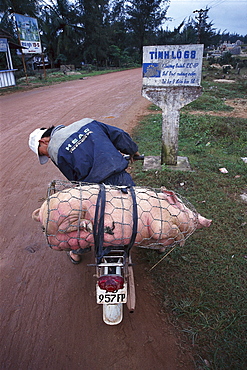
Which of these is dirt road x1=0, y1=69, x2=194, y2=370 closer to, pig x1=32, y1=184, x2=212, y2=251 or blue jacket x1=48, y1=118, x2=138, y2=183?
pig x1=32, y1=184, x2=212, y2=251

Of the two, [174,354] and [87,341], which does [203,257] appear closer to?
[174,354]

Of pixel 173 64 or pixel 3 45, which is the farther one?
pixel 3 45

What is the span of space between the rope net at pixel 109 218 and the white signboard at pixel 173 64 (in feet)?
9.94

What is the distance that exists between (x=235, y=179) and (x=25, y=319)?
361 cm

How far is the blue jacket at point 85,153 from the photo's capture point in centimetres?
221

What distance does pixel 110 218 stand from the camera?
1701mm

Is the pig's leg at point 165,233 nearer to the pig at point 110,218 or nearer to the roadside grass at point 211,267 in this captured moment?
the pig at point 110,218

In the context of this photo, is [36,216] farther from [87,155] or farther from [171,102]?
[171,102]

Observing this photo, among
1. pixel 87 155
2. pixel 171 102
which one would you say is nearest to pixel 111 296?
→ pixel 87 155

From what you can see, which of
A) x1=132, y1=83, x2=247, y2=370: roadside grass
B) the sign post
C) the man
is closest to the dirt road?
x1=132, y1=83, x2=247, y2=370: roadside grass

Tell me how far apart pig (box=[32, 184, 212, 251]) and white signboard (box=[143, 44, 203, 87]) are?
3028 millimetres

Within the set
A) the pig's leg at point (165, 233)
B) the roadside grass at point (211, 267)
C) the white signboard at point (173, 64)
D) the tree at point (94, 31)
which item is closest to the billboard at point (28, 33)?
the tree at point (94, 31)

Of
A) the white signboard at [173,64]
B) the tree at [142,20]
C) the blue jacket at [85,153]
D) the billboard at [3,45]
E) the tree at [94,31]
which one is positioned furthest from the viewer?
the tree at [142,20]

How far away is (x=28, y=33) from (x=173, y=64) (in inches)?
683
